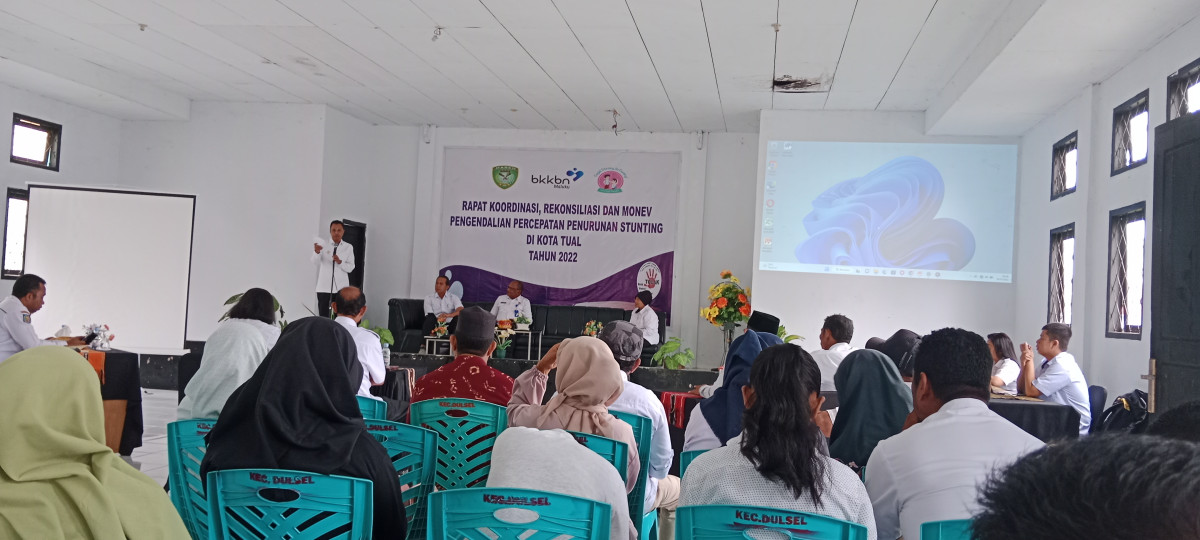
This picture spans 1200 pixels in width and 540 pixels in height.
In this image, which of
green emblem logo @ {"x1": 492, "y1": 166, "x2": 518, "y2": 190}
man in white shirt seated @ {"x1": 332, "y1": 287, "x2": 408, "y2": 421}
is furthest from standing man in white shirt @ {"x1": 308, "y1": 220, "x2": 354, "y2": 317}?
man in white shirt seated @ {"x1": 332, "y1": 287, "x2": 408, "y2": 421}

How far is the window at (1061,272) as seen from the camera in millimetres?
7344

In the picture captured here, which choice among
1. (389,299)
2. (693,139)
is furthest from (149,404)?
(693,139)

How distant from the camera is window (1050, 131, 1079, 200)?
24.0 ft

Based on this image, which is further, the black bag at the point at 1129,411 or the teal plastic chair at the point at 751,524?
the black bag at the point at 1129,411

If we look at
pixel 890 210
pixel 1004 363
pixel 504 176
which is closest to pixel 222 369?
pixel 1004 363

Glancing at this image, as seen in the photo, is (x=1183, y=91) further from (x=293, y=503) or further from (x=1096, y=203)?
(x=293, y=503)

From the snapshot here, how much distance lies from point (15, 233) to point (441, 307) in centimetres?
447

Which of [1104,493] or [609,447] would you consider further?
[609,447]

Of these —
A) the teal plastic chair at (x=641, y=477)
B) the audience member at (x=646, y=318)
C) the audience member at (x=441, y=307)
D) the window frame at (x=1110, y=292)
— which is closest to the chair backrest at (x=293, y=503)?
the teal plastic chair at (x=641, y=477)

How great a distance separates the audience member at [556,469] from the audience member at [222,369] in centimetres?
202

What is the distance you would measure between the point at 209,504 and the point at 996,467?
6.89 ft

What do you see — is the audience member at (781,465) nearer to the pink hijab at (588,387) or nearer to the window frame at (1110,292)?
the pink hijab at (588,387)

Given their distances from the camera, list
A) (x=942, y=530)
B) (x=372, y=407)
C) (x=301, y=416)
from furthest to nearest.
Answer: (x=372, y=407), (x=301, y=416), (x=942, y=530)

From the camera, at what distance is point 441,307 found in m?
10.4
